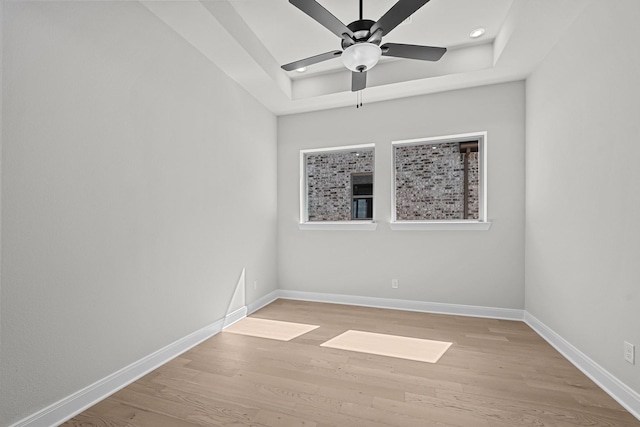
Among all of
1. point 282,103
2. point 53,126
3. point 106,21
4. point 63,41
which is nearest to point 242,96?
point 282,103

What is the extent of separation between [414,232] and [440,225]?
0.32 meters

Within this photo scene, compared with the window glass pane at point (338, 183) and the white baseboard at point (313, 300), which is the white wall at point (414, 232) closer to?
the white baseboard at point (313, 300)

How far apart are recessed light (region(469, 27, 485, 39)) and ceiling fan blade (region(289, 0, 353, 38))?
1626mm

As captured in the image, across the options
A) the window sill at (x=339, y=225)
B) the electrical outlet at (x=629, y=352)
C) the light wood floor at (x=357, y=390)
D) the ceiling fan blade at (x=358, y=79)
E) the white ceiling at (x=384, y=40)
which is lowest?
the light wood floor at (x=357, y=390)

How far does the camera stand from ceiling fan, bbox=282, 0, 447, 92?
1679 mm

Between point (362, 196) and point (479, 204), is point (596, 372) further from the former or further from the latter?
point (362, 196)

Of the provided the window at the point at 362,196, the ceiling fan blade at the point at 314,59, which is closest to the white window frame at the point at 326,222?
the window at the point at 362,196

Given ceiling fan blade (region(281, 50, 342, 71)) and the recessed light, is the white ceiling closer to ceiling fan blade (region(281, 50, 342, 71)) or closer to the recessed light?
the recessed light

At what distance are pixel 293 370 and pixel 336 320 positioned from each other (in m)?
1.14

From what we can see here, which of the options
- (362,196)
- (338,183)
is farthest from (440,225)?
(338,183)

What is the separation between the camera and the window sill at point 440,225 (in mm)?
3264

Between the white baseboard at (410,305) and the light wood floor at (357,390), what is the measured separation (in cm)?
52

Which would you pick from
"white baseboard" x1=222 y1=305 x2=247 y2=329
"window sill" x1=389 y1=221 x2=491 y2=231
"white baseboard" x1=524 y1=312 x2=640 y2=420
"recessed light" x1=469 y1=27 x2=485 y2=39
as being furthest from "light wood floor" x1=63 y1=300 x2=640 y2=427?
"recessed light" x1=469 y1=27 x2=485 y2=39

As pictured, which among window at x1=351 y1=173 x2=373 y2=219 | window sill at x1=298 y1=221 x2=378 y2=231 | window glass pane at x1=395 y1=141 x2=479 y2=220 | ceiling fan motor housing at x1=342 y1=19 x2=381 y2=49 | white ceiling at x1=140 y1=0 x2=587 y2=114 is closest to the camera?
ceiling fan motor housing at x1=342 y1=19 x2=381 y2=49
